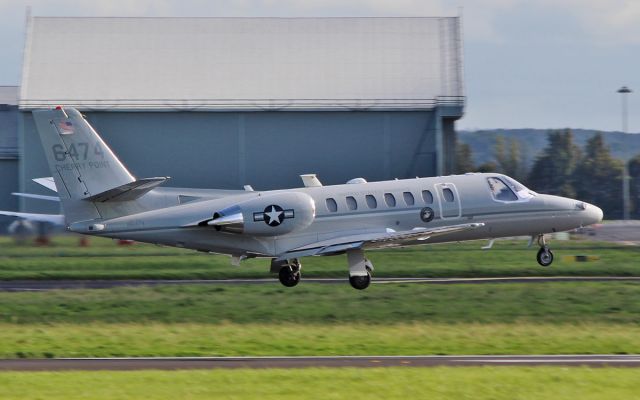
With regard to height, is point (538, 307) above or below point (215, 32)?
below

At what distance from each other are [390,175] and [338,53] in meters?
9.74

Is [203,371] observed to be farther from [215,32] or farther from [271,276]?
[215,32]

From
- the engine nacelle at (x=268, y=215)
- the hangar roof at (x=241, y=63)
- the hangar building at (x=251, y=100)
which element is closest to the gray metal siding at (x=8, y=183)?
the hangar building at (x=251, y=100)

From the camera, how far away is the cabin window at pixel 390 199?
39.1 meters

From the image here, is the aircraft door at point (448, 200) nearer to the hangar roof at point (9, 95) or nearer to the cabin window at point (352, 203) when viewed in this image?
the cabin window at point (352, 203)

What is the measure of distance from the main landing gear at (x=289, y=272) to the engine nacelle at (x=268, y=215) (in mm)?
2828

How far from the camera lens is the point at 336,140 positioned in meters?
74.7

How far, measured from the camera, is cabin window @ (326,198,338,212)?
38.9m

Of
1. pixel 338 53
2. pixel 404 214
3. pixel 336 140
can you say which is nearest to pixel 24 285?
pixel 404 214

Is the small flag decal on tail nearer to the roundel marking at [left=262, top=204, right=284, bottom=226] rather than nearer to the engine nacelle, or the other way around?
the engine nacelle

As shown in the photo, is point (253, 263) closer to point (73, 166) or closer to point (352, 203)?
point (352, 203)

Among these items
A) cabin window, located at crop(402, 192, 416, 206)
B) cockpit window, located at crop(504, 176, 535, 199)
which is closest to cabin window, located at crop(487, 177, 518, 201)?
cockpit window, located at crop(504, 176, 535, 199)

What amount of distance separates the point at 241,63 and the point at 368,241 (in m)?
41.4

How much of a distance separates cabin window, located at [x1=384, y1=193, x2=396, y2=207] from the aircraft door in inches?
64.0
